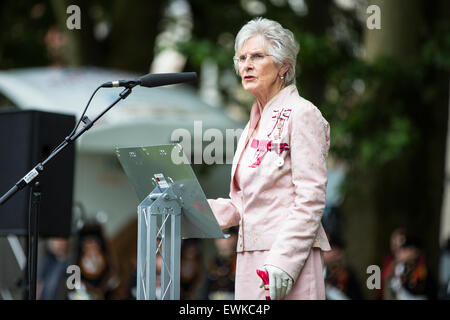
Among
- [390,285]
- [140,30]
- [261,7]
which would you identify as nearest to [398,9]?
[390,285]

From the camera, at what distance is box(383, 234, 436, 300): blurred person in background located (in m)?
7.48

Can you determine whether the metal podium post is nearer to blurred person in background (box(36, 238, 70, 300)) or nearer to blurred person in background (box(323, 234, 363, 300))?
blurred person in background (box(323, 234, 363, 300))

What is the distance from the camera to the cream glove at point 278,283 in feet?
10.6

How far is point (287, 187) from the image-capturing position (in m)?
3.39

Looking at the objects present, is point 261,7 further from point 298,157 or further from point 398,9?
point 298,157

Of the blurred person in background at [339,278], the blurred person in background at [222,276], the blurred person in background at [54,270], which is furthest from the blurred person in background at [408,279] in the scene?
the blurred person in background at [54,270]

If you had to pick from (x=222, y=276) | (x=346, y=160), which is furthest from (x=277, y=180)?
(x=346, y=160)

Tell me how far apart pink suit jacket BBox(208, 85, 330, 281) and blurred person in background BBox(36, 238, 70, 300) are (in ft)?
15.4

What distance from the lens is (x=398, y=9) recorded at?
8.95m

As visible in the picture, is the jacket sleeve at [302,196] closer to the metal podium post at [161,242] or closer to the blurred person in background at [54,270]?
the metal podium post at [161,242]

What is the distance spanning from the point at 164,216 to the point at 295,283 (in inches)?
25.1

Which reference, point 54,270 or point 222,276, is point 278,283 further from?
point 54,270

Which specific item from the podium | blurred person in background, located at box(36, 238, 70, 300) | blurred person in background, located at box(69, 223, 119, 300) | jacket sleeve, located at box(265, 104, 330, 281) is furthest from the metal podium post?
blurred person in background, located at box(69, 223, 119, 300)

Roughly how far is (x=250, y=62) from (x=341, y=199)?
606cm
